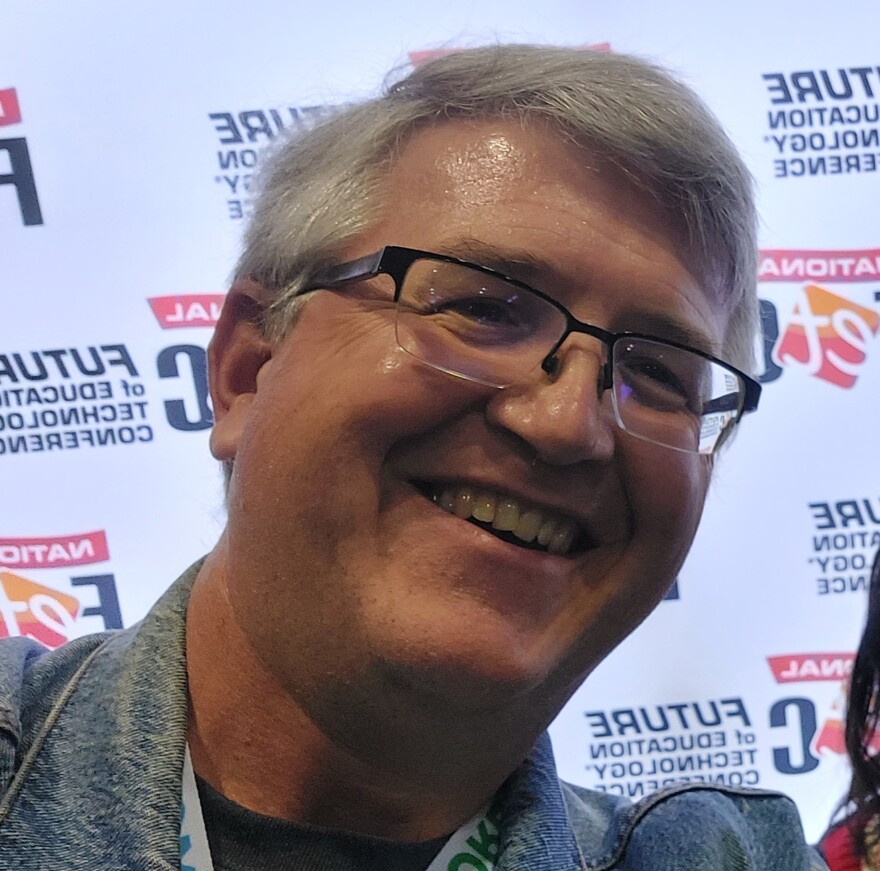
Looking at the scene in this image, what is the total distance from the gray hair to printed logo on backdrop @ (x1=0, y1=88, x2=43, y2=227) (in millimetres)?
707

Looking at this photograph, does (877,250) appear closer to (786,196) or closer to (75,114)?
(786,196)

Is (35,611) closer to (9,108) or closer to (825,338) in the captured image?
(9,108)

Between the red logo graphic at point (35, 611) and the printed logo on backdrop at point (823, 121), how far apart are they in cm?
134

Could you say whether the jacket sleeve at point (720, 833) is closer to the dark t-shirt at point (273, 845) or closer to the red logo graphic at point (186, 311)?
the dark t-shirt at point (273, 845)

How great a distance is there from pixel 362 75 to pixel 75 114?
1.45 feet

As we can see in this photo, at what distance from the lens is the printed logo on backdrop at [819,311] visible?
1562 millimetres

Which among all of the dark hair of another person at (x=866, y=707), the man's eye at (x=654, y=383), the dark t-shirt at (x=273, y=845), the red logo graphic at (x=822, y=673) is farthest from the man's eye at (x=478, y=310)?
the red logo graphic at (x=822, y=673)

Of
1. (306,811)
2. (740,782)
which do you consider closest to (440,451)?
(306,811)

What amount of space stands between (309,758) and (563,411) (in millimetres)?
351

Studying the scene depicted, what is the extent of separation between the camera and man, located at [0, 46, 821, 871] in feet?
2.21

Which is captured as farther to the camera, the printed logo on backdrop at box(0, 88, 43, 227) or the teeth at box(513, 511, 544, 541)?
the printed logo on backdrop at box(0, 88, 43, 227)

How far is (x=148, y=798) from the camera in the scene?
2.15 ft

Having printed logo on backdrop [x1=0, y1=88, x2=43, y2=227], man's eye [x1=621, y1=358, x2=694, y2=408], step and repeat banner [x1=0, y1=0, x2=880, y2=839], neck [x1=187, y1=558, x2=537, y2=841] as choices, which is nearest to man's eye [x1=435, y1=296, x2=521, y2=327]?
man's eye [x1=621, y1=358, x2=694, y2=408]

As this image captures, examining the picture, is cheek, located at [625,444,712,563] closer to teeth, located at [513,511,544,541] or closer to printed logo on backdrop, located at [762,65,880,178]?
teeth, located at [513,511,544,541]
